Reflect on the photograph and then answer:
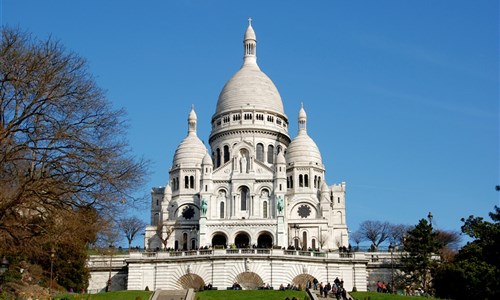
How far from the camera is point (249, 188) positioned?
277 feet

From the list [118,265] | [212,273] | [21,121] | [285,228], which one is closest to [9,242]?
[21,121]

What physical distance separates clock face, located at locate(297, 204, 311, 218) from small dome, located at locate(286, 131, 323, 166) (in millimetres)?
6455

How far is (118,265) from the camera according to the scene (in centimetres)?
6856

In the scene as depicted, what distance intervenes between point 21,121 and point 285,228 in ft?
185

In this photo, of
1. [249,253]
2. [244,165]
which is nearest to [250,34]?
[244,165]

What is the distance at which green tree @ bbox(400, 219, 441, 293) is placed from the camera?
210 feet

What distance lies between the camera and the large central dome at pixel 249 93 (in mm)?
98438

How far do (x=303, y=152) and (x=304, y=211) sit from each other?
828 cm

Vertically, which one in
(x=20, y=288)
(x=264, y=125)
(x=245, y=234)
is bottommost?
(x=20, y=288)

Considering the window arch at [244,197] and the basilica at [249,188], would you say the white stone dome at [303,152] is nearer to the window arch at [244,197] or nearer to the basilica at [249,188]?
the basilica at [249,188]

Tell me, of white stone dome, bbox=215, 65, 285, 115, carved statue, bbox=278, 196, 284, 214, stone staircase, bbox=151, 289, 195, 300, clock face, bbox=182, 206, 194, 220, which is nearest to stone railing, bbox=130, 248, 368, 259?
carved statue, bbox=278, 196, 284, 214

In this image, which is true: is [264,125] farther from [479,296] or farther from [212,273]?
[479,296]

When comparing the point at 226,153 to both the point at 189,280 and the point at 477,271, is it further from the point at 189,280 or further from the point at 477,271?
the point at 477,271

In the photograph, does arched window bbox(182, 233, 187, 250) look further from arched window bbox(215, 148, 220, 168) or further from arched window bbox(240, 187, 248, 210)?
arched window bbox(215, 148, 220, 168)
